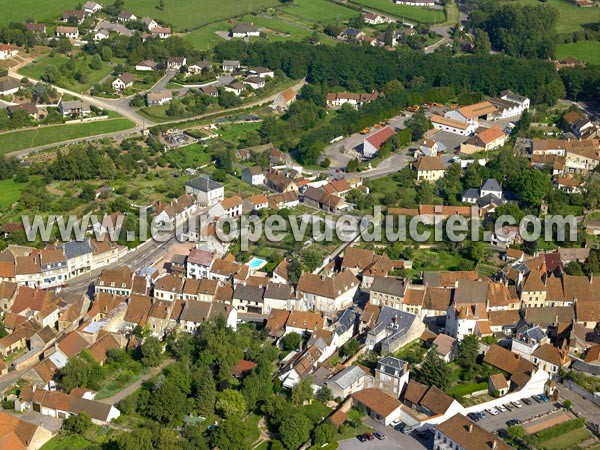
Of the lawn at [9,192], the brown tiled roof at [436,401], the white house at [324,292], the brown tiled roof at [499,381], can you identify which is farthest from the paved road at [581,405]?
the lawn at [9,192]

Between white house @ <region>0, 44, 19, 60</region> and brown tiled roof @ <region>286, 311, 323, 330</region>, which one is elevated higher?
brown tiled roof @ <region>286, 311, 323, 330</region>

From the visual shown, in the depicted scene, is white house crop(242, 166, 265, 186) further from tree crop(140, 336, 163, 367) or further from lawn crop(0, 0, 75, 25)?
lawn crop(0, 0, 75, 25)

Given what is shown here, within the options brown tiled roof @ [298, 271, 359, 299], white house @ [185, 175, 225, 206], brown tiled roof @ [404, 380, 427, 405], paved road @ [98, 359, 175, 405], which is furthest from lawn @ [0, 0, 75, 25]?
brown tiled roof @ [404, 380, 427, 405]

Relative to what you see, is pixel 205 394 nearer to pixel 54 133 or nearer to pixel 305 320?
pixel 305 320

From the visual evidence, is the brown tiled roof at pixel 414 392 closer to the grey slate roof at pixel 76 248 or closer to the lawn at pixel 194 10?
the grey slate roof at pixel 76 248

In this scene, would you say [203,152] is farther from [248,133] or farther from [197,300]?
[197,300]

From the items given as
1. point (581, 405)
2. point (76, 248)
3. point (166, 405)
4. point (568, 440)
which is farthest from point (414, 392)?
point (76, 248)
